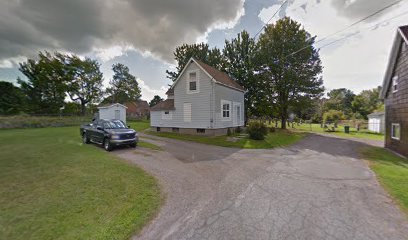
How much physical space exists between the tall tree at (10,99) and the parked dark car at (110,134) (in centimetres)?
3928

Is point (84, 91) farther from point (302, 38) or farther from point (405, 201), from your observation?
point (405, 201)

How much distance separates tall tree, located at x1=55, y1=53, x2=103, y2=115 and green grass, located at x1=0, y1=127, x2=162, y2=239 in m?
39.0

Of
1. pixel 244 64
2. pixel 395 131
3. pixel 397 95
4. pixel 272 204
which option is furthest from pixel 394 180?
pixel 244 64

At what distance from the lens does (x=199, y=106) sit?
1748 centimetres

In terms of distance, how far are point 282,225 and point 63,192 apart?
5.76m

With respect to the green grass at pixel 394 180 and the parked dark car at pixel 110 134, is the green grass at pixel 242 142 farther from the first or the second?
the green grass at pixel 394 180

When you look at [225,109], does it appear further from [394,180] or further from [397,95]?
[394,180]

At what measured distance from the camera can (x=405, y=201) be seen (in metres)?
4.40

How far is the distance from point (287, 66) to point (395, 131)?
1556cm

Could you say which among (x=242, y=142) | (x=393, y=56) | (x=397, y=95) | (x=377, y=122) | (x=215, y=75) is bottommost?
(x=242, y=142)

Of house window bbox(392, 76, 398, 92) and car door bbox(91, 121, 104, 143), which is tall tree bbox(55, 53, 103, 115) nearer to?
car door bbox(91, 121, 104, 143)

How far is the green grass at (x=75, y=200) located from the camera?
10.8ft

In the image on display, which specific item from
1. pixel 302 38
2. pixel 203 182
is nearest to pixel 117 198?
pixel 203 182

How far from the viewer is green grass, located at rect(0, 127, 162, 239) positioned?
10.8ft
